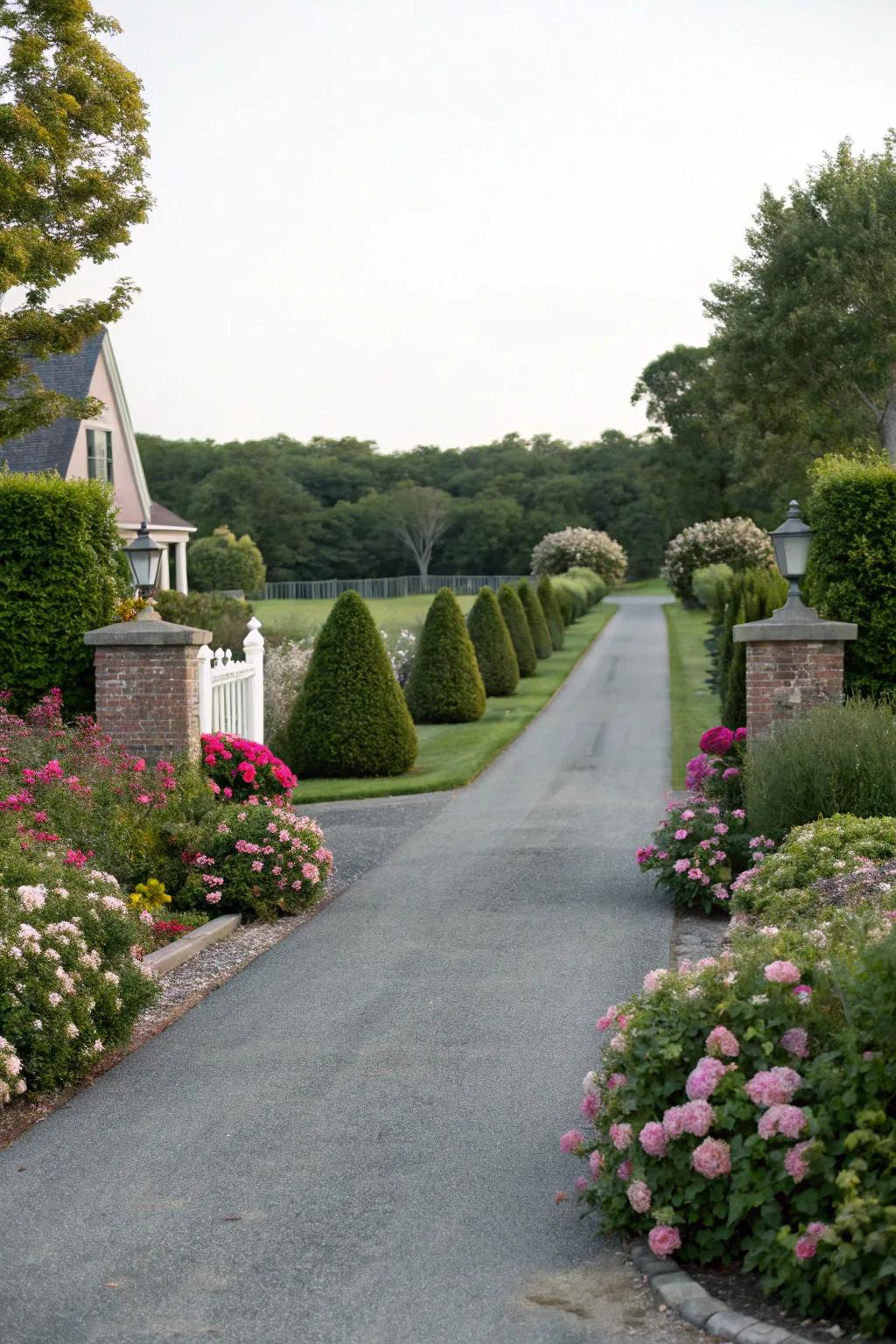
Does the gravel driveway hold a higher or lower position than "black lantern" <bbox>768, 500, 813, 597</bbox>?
lower

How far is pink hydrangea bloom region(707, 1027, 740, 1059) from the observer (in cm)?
403

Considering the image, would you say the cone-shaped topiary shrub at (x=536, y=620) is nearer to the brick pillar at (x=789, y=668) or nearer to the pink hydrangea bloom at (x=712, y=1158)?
the brick pillar at (x=789, y=668)

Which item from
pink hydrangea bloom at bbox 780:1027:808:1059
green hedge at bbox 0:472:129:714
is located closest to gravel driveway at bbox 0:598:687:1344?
pink hydrangea bloom at bbox 780:1027:808:1059

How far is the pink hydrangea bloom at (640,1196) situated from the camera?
3.92 m

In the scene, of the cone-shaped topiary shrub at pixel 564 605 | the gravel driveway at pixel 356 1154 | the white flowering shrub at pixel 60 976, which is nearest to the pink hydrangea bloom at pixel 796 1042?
the gravel driveway at pixel 356 1154

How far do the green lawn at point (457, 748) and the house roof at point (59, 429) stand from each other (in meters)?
12.3

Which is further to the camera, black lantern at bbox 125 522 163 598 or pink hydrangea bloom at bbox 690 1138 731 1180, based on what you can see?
black lantern at bbox 125 522 163 598

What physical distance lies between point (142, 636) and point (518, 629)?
20.4 meters

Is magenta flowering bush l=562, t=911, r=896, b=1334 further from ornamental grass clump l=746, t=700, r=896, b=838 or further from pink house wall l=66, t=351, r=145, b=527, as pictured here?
pink house wall l=66, t=351, r=145, b=527

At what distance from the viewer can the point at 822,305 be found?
113 feet

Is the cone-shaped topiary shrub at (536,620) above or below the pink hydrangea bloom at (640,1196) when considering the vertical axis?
above

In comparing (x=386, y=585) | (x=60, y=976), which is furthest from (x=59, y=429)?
(x=386, y=585)

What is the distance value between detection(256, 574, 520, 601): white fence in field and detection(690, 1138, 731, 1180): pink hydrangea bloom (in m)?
61.0

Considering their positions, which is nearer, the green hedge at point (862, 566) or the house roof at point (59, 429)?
the green hedge at point (862, 566)
